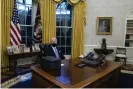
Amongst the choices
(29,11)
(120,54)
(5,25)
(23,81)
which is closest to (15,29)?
(5,25)

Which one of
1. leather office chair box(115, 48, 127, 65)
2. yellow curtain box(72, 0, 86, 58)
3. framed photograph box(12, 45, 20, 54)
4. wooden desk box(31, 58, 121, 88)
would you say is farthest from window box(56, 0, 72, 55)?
wooden desk box(31, 58, 121, 88)

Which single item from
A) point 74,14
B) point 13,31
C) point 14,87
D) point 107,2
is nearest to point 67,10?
point 74,14

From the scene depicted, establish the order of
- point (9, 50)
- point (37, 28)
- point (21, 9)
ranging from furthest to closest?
1. point (37, 28)
2. point (21, 9)
3. point (9, 50)

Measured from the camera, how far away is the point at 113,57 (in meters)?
5.89

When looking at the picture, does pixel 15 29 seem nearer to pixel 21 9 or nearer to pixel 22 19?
pixel 22 19

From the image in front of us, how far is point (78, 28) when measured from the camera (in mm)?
5504

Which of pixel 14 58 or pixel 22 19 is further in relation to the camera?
pixel 22 19

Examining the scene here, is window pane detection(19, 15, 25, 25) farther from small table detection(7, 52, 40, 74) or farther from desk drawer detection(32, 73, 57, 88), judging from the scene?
desk drawer detection(32, 73, 57, 88)

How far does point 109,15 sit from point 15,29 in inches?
139

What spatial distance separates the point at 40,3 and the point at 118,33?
317 cm

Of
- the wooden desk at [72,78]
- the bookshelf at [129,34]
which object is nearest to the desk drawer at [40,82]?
the wooden desk at [72,78]

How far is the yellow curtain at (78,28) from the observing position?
17.8 feet

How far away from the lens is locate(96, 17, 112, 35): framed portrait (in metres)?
5.76

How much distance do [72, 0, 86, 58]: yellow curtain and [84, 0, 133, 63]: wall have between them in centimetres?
31
